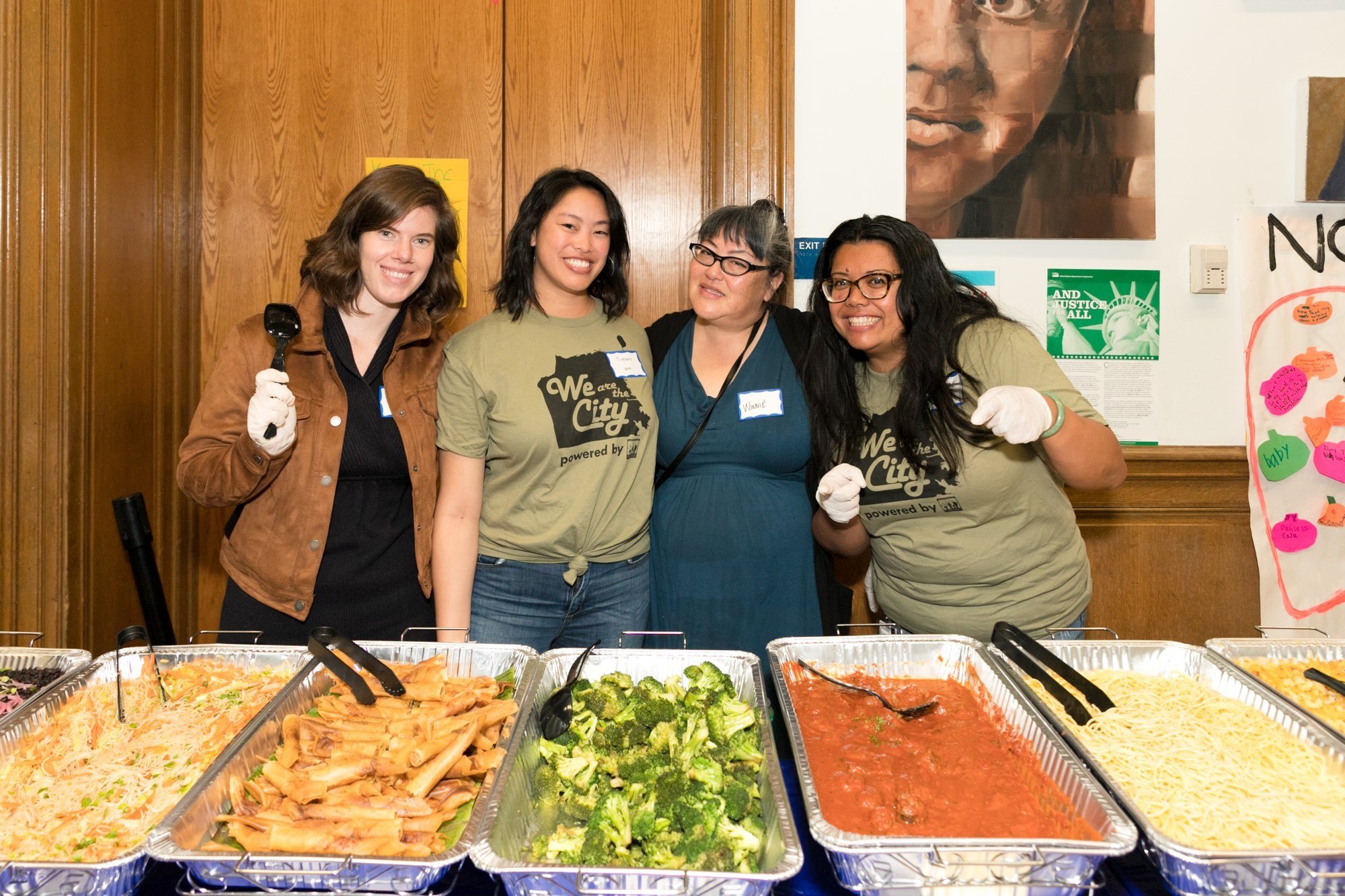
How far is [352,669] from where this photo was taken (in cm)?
195

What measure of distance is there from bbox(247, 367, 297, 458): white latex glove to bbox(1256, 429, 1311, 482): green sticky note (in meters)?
3.62

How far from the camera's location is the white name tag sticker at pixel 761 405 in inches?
110

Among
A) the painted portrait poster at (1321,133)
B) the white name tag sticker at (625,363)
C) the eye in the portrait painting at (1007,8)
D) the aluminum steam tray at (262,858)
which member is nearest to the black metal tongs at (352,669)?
the aluminum steam tray at (262,858)

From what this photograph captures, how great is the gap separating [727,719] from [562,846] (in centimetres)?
50

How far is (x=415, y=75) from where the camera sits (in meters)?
3.72

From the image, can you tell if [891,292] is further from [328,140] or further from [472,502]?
[328,140]

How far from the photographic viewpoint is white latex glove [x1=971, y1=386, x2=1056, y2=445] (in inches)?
89.8

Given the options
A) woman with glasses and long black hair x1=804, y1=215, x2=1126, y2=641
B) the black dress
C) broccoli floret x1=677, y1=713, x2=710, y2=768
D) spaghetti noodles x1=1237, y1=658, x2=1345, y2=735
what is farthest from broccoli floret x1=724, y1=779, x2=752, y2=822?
the black dress

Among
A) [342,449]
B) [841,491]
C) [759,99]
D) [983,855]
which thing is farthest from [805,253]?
[983,855]

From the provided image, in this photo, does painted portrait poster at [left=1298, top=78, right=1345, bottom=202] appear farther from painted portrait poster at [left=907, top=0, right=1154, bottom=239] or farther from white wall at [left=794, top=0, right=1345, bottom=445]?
painted portrait poster at [left=907, top=0, right=1154, bottom=239]

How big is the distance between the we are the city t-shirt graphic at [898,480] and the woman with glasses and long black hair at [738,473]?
0.81 ft

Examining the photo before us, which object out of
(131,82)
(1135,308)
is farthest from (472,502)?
(1135,308)

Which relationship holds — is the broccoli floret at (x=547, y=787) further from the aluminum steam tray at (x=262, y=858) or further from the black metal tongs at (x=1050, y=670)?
the black metal tongs at (x=1050, y=670)

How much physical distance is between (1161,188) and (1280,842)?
114 inches
